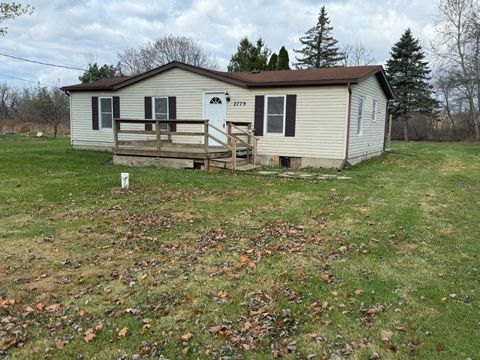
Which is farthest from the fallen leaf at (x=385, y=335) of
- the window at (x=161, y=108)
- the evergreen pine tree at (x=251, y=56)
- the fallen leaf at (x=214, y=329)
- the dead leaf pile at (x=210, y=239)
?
the evergreen pine tree at (x=251, y=56)

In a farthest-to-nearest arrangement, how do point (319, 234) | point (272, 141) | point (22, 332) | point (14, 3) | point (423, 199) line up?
1. point (272, 141)
2. point (14, 3)
3. point (423, 199)
4. point (319, 234)
5. point (22, 332)

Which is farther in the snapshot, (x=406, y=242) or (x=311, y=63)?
(x=311, y=63)

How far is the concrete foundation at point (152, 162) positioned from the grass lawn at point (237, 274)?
3.24 metres

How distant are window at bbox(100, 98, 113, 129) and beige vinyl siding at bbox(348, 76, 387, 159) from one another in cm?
955

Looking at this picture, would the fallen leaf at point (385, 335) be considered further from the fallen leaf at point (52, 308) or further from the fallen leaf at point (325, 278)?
the fallen leaf at point (52, 308)

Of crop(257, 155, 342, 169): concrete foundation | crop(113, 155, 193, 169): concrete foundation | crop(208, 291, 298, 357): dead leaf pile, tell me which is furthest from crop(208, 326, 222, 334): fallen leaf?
crop(257, 155, 342, 169): concrete foundation

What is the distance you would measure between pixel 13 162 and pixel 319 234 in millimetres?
10751

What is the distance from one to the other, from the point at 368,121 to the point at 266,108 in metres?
4.31

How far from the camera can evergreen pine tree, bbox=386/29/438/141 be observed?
30.2 m

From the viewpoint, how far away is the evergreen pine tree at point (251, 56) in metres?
30.1

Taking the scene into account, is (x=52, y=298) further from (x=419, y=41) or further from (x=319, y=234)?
(x=419, y=41)

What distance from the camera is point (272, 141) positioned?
1348cm

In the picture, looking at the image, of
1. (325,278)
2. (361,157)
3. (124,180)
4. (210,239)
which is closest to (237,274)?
(325,278)

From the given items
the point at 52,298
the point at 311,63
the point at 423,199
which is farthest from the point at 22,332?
the point at 311,63
